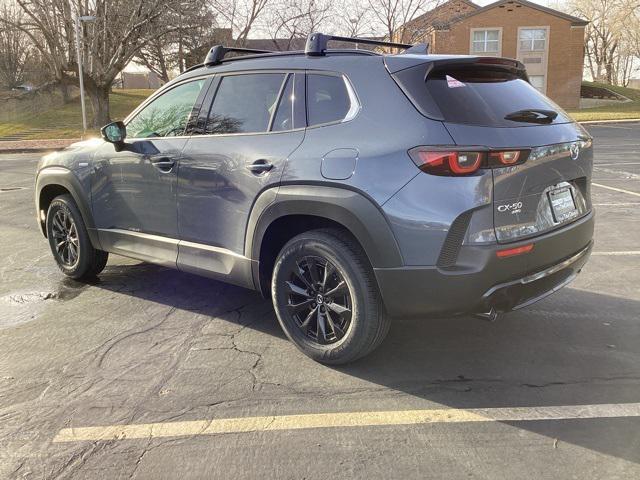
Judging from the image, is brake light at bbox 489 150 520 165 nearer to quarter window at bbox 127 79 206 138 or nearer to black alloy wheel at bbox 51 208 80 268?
quarter window at bbox 127 79 206 138

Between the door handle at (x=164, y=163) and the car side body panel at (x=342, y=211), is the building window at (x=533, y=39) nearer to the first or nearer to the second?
the door handle at (x=164, y=163)

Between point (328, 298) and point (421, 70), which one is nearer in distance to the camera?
point (421, 70)

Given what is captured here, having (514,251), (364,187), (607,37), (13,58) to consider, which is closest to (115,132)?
(364,187)

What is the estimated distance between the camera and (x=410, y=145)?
2945 millimetres

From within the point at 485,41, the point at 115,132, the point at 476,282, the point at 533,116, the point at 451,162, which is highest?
the point at 485,41

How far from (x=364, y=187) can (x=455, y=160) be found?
49 centimetres

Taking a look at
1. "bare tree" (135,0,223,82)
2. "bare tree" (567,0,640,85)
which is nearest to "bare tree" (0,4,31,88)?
"bare tree" (135,0,223,82)

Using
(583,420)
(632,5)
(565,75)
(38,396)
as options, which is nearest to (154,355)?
(38,396)

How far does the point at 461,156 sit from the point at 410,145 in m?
0.27

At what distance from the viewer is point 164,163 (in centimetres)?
417

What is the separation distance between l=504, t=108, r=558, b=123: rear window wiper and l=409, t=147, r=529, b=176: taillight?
0.39 m

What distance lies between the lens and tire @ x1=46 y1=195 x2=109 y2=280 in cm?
509

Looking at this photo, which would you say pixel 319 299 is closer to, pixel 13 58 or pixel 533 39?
pixel 533 39

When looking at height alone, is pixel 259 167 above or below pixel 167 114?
below
